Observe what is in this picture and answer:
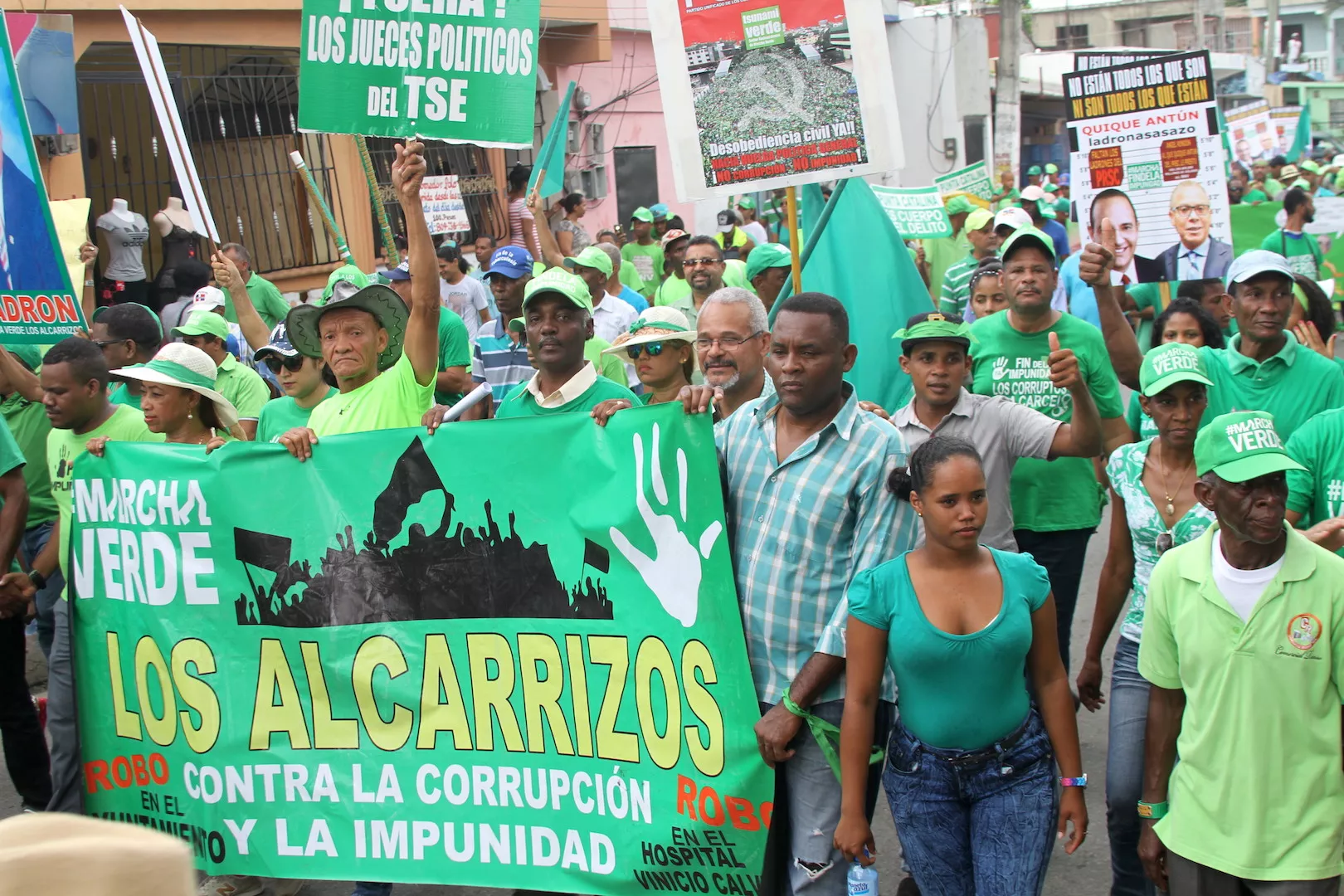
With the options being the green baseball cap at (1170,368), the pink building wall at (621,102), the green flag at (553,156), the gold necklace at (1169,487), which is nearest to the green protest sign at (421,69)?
the green baseball cap at (1170,368)

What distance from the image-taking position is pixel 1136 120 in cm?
781

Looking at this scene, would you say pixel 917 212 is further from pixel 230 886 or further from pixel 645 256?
pixel 230 886

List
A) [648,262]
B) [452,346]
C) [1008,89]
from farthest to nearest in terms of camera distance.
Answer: [1008,89]
[648,262]
[452,346]

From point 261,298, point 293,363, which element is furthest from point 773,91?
point 261,298

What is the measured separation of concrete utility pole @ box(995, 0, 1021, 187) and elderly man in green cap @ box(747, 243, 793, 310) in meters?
21.3

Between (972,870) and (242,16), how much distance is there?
13979 millimetres

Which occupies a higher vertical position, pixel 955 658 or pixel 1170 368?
pixel 1170 368

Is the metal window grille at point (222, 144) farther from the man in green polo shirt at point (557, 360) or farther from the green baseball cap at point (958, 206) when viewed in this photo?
the man in green polo shirt at point (557, 360)

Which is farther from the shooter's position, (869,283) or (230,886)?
(869,283)

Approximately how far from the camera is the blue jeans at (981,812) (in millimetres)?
3477

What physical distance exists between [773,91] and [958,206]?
7.78 meters

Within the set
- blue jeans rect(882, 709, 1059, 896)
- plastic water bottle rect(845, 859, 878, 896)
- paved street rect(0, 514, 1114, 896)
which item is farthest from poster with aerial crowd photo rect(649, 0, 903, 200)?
plastic water bottle rect(845, 859, 878, 896)

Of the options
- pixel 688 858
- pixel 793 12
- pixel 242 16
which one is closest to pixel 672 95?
pixel 793 12

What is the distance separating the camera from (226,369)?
7.18m
